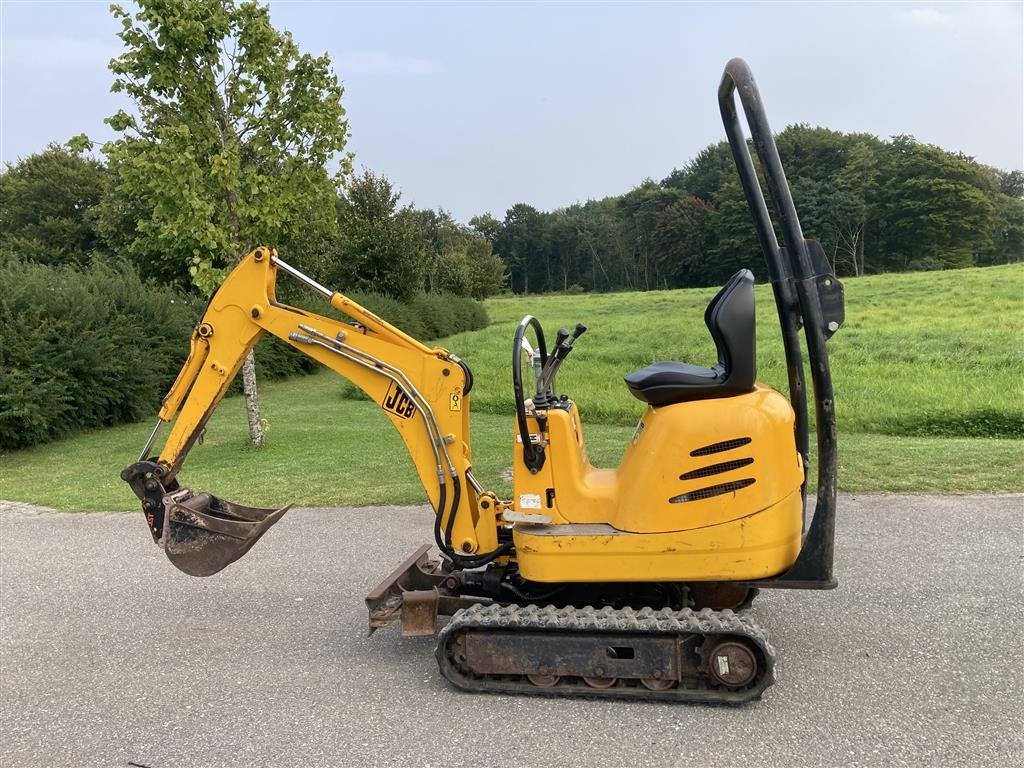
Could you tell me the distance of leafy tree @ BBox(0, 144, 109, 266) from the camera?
107 feet

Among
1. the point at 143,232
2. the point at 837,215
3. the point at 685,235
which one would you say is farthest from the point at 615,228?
the point at 143,232

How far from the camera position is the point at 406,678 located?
12.8 ft

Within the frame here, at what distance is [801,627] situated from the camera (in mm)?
4320

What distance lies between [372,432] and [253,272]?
308 inches

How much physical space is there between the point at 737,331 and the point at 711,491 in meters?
0.81

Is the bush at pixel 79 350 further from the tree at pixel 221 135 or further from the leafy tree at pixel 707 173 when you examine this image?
the leafy tree at pixel 707 173

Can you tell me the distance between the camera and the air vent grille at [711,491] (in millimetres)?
3570

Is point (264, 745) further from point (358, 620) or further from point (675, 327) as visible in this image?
point (675, 327)

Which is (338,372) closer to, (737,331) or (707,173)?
(737,331)

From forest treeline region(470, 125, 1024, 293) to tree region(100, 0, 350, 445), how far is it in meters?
42.2

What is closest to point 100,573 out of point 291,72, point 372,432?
point 372,432

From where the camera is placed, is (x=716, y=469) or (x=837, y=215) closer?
(x=716, y=469)

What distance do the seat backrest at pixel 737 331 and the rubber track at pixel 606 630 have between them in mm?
1186

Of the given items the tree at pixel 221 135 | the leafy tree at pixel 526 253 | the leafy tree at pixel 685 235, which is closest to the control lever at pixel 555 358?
the tree at pixel 221 135
